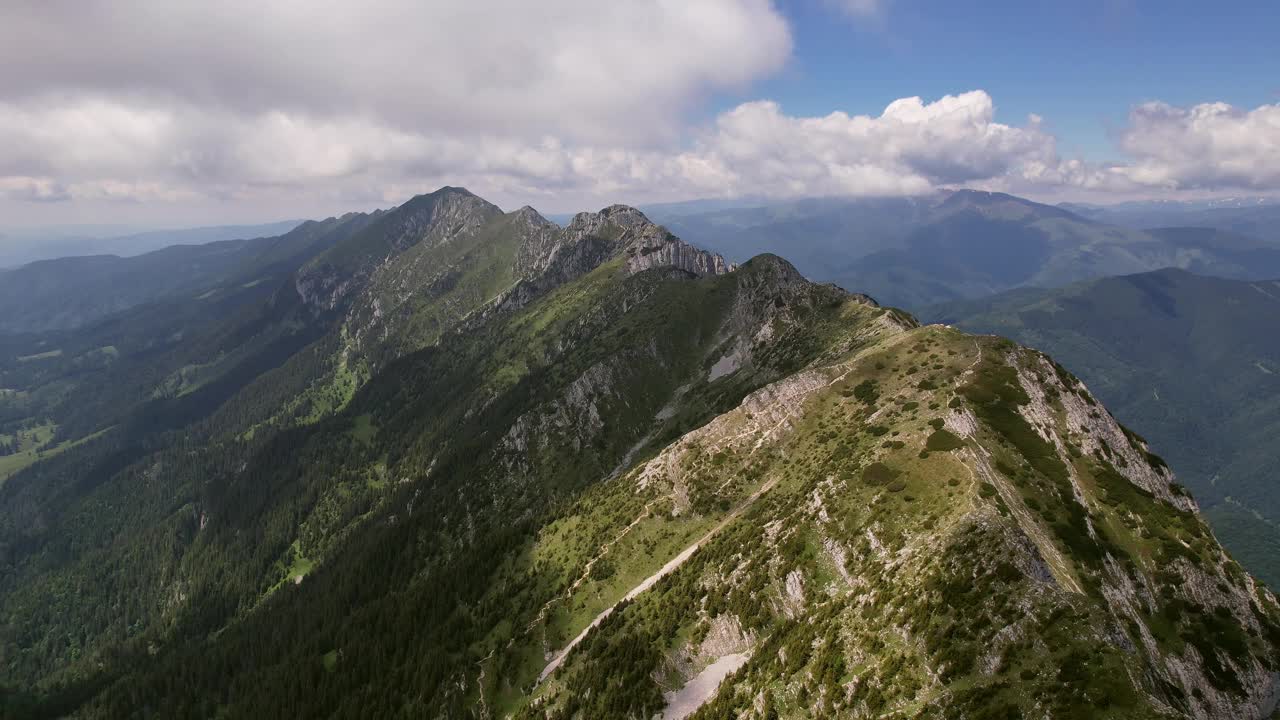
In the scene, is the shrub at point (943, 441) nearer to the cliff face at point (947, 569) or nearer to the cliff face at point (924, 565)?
the cliff face at point (924, 565)

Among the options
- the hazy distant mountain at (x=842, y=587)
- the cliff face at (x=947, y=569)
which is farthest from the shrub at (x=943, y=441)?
the cliff face at (x=947, y=569)

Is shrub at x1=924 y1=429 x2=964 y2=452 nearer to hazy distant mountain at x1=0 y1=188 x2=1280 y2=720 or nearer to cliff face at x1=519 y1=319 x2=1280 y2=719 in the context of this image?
hazy distant mountain at x1=0 y1=188 x2=1280 y2=720

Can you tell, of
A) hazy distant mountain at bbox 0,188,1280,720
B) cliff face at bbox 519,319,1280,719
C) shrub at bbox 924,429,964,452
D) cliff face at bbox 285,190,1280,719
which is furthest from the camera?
shrub at bbox 924,429,964,452

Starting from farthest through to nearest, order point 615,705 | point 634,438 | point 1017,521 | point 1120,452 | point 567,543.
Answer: point 634,438 → point 567,543 → point 1120,452 → point 615,705 → point 1017,521

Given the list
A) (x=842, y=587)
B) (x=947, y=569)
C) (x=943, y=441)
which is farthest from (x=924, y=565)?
(x=943, y=441)

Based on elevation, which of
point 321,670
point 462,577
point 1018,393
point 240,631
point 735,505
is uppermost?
point 1018,393

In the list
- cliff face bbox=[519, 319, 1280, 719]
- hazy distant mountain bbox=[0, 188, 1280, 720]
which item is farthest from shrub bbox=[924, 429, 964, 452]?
cliff face bbox=[519, 319, 1280, 719]

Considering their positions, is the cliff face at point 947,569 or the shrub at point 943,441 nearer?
the cliff face at point 947,569

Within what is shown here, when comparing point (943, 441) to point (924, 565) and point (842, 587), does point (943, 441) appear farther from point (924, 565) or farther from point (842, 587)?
point (842, 587)

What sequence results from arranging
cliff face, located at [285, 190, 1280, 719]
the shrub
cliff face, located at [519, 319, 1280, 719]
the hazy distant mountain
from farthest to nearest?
the shrub → the hazy distant mountain → cliff face, located at [285, 190, 1280, 719] → cliff face, located at [519, 319, 1280, 719]

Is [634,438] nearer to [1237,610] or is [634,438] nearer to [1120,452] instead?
[1120,452]

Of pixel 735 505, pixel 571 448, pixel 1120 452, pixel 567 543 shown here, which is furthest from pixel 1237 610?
pixel 571 448
